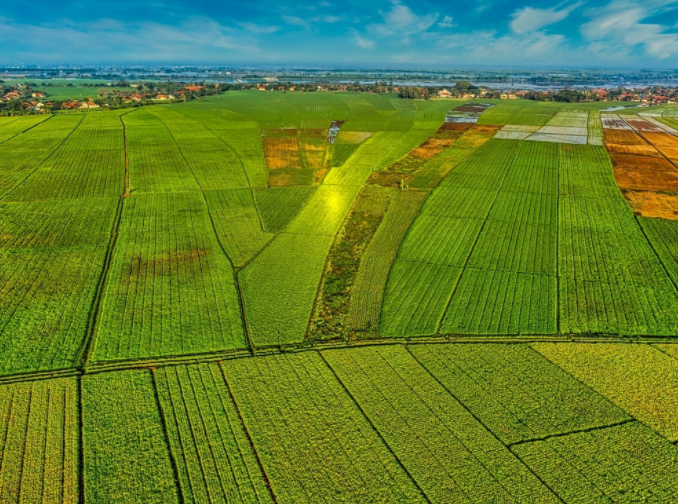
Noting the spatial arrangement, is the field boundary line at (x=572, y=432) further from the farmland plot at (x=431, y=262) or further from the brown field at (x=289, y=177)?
the brown field at (x=289, y=177)

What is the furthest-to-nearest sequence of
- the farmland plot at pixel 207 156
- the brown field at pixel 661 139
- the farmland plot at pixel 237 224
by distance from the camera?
the brown field at pixel 661 139
the farmland plot at pixel 207 156
the farmland plot at pixel 237 224

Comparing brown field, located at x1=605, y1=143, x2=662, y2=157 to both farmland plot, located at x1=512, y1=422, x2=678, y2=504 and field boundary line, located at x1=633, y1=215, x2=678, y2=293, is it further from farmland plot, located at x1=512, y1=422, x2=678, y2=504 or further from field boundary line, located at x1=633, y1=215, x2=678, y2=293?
farmland plot, located at x1=512, y1=422, x2=678, y2=504

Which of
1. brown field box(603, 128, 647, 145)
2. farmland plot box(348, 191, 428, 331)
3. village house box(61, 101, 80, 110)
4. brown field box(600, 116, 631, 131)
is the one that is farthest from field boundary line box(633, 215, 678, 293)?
village house box(61, 101, 80, 110)

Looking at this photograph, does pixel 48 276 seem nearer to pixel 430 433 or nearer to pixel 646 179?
pixel 430 433

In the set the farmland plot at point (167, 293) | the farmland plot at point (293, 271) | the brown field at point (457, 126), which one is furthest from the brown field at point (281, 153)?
the brown field at point (457, 126)

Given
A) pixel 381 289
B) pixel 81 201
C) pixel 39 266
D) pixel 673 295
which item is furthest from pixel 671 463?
pixel 81 201

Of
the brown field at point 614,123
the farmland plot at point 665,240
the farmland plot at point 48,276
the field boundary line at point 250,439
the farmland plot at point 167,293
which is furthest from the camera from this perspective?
the brown field at point 614,123

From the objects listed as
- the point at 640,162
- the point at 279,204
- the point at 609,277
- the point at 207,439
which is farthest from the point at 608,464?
the point at 640,162
